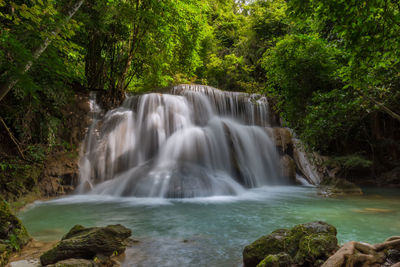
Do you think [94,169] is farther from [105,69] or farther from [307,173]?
[307,173]

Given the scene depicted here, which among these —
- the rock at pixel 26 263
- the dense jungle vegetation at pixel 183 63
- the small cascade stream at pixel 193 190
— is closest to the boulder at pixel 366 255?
the small cascade stream at pixel 193 190

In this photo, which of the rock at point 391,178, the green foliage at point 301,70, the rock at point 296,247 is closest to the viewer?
the rock at point 296,247

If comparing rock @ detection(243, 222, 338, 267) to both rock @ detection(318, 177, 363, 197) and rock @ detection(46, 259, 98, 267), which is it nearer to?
rock @ detection(46, 259, 98, 267)

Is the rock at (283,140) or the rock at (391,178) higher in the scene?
the rock at (283,140)

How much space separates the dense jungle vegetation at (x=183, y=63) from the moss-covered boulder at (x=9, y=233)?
6.55ft

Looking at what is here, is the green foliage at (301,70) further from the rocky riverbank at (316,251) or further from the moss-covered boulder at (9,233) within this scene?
the moss-covered boulder at (9,233)

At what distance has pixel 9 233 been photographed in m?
3.93

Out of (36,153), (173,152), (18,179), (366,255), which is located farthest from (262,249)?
(173,152)

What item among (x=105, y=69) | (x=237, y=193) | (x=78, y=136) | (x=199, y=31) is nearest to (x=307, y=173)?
(x=237, y=193)

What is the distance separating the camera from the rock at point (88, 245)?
3283mm

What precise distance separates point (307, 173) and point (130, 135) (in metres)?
9.00

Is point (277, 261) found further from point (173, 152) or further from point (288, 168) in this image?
point (288, 168)

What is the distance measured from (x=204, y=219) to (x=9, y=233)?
3.67m

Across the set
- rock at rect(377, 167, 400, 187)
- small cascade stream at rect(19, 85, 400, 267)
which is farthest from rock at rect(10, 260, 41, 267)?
rock at rect(377, 167, 400, 187)
